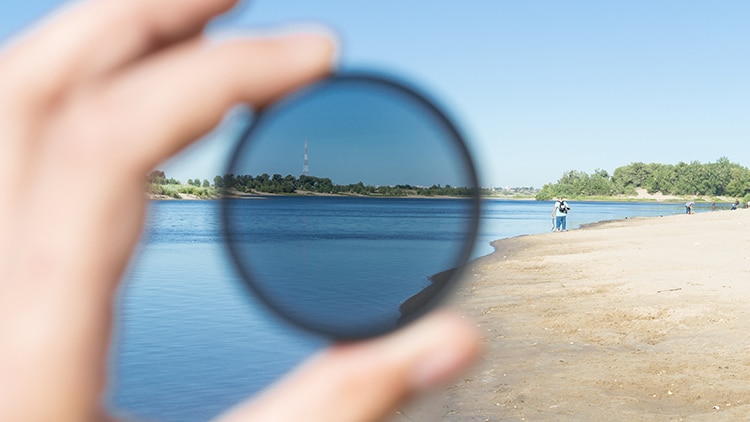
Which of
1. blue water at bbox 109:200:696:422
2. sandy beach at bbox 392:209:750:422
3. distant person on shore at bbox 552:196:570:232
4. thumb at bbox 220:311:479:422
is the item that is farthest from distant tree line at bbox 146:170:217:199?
distant person on shore at bbox 552:196:570:232

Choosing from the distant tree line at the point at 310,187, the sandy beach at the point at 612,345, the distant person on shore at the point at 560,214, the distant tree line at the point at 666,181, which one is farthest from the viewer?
the distant tree line at the point at 666,181

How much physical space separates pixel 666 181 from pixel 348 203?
183m

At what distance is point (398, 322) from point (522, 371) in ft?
37.2

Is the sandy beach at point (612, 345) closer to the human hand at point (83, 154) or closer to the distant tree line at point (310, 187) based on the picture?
the distant tree line at point (310, 187)

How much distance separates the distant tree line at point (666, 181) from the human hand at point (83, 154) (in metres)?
155

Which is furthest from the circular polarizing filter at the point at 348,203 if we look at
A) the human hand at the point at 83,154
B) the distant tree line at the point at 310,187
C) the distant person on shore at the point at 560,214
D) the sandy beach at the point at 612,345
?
the distant person on shore at the point at 560,214

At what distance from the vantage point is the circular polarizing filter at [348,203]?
1.63 m

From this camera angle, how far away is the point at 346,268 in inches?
75.1

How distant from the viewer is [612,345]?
1378 centimetres

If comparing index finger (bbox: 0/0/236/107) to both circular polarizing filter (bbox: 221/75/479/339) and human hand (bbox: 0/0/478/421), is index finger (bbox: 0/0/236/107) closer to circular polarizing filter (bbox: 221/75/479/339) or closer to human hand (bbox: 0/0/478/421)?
human hand (bbox: 0/0/478/421)

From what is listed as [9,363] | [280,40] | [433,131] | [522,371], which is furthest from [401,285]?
[522,371]

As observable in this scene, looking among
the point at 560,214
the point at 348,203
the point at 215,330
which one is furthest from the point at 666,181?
the point at 348,203

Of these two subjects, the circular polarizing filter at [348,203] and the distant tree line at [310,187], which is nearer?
the circular polarizing filter at [348,203]

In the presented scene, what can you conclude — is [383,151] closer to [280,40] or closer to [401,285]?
[401,285]
